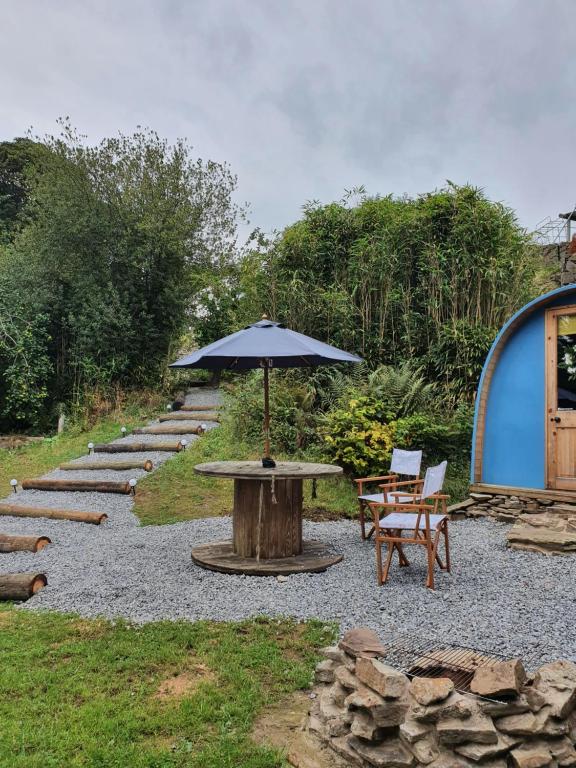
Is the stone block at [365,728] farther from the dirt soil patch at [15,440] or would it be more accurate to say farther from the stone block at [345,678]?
the dirt soil patch at [15,440]

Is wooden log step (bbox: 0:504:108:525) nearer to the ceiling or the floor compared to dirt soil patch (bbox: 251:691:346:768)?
nearer to the ceiling

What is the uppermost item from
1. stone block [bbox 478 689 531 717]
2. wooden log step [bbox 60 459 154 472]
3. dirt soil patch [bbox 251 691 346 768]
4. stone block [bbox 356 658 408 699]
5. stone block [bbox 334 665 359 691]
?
wooden log step [bbox 60 459 154 472]

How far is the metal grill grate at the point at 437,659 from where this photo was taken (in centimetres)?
243

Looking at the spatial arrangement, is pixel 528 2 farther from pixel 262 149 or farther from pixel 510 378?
pixel 262 149

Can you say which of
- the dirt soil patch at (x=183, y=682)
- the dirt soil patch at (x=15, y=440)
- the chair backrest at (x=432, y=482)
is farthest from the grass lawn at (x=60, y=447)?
the chair backrest at (x=432, y=482)

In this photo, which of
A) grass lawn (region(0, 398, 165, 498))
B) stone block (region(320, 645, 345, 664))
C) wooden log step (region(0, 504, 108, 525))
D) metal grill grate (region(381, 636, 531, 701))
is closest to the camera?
metal grill grate (region(381, 636, 531, 701))

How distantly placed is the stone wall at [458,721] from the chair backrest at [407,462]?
3.23 meters

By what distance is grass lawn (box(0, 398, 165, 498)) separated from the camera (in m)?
8.95

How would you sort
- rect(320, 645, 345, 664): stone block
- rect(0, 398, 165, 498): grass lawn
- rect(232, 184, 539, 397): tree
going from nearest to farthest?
1. rect(320, 645, 345, 664): stone block
2. rect(232, 184, 539, 397): tree
3. rect(0, 398, 165, 498): grass lawn

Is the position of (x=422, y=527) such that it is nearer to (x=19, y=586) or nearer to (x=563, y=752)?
(x=563, y=752)

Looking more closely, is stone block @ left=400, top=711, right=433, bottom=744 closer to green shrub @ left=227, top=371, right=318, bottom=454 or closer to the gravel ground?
the gravel ground

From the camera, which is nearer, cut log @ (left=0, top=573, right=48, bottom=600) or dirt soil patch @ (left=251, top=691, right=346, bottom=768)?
dirt soil patch @ (left=251, top=691, right=346, bottom=768)

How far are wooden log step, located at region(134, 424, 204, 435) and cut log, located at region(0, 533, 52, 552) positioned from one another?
4801mm

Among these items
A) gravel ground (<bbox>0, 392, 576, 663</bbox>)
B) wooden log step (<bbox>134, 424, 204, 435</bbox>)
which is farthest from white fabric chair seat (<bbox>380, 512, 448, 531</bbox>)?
wooden log step (<bbox>134, 424, 204, 435</bbox>)
